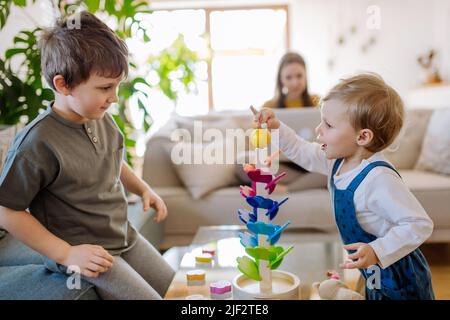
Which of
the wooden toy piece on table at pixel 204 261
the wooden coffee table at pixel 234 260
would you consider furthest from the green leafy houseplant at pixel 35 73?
the wooden toy piece on table at pixel 204 261

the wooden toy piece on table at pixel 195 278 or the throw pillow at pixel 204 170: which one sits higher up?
the throw pillow at pixel 204 170

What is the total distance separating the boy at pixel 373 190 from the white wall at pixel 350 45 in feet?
10.5

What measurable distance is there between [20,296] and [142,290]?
9.5 inches

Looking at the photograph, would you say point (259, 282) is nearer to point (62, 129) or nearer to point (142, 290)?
point (142, 290)

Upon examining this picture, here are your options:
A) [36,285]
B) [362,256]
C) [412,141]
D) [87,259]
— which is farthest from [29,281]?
[412,141]

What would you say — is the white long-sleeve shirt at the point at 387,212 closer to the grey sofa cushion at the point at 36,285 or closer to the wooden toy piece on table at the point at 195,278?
the wooden toy piece on table at the point at 195,278

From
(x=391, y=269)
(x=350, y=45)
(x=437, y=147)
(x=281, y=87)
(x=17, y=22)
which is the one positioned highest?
(x=350, y=45)

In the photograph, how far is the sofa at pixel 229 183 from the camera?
1.88m

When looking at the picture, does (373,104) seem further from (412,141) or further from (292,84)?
(292,84)

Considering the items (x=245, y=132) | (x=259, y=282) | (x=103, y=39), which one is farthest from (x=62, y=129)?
(x=245, y=132)

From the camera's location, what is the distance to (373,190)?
0.82 m

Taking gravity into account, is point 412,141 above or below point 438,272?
above

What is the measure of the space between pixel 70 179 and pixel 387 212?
616 millimetres
